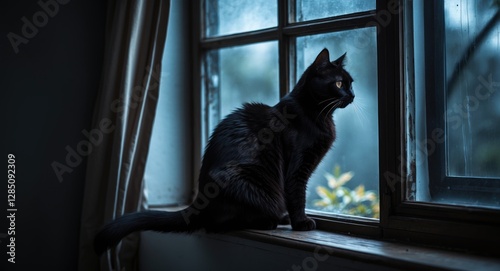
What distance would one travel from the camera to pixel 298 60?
209cm

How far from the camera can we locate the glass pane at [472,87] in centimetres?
150

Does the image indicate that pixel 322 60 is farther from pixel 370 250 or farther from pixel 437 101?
pixel 370 250

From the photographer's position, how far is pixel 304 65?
2080mm

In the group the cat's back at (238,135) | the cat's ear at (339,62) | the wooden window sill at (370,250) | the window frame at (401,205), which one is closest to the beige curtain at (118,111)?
the cat's back at (238,135)

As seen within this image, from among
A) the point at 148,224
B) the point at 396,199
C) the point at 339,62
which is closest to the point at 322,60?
the point at 339,62

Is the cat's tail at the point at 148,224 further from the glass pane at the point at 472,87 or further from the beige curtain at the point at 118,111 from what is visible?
the glass pane at the point at 472,87

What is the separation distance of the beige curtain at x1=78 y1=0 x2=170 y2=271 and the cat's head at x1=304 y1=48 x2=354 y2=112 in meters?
0.72

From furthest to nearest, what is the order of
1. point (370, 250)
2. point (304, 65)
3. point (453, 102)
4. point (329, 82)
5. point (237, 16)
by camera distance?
1. point (237, 16)
2. point (304, 65)
3. point (329, 82)
4. point (453, 102)
5. point (370, 250)

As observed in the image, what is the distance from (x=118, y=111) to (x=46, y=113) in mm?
306

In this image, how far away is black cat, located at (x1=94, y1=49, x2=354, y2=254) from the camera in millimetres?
1783

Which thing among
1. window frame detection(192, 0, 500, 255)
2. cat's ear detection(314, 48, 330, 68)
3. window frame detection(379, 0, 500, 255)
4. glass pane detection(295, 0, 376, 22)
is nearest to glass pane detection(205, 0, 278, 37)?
glass pane detection(295, 0, 376, 22)

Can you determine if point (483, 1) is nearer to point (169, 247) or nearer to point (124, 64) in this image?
point (124, 64)

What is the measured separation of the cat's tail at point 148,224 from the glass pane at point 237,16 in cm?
88

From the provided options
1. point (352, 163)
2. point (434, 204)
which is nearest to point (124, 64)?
point (352, 163)
